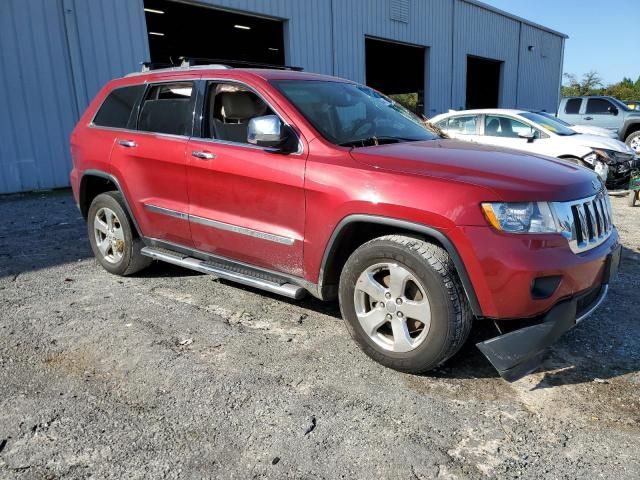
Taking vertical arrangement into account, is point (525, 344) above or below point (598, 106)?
below

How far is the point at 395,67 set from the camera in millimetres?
27469

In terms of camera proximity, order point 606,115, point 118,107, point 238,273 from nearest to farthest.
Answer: point 238,273
point 118,107
point 606,115

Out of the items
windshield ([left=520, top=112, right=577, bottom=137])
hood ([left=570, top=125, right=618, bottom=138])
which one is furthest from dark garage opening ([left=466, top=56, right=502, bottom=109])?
windshield ([left=520, top=112, right=577, bottom=137])

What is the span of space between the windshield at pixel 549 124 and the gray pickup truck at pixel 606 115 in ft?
21.1

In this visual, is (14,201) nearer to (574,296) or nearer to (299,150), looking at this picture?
(299,150)

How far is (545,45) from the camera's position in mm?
27047

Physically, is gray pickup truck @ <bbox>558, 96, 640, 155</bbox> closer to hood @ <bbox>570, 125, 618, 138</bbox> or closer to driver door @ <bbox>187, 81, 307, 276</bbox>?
hood @ <bbox>570, 125, 618, 138</bbox>

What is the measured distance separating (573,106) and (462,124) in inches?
307

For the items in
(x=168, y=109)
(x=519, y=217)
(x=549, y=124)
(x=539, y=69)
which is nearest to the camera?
(x=519, y=217)

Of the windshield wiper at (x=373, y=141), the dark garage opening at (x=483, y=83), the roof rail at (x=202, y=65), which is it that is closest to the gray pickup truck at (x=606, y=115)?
the dark garage opening at (x=483, y=83)

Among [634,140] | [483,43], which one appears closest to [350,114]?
[634,140]

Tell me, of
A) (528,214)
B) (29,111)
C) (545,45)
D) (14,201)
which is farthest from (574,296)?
(545,45)

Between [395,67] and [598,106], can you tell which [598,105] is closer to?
[598,106]

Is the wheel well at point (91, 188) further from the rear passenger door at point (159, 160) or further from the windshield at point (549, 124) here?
the windshield at point (549, 124)
